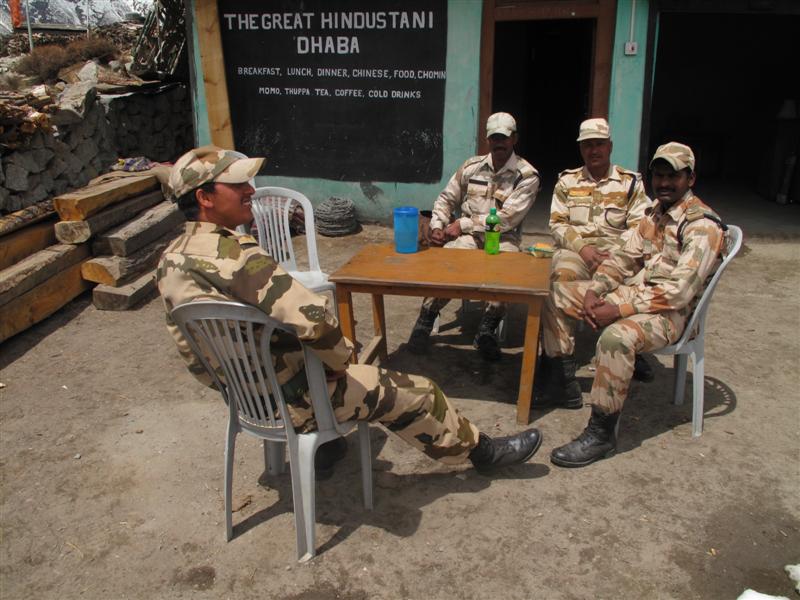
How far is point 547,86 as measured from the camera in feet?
37.8

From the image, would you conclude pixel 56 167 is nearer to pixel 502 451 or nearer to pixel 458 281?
pixel 458 281

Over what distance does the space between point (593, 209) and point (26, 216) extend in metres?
4.17

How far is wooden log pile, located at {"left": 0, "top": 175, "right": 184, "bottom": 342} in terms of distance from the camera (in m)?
4.73

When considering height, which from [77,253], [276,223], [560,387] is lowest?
[560,387]

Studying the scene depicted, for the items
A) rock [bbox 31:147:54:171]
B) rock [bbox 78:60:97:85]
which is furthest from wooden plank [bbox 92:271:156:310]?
rock [bbox 78:60:97:85]

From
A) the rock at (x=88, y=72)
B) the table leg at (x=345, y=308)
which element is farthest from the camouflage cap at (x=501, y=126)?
the rock at (x=88, y=72)

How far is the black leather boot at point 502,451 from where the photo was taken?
2932 mm

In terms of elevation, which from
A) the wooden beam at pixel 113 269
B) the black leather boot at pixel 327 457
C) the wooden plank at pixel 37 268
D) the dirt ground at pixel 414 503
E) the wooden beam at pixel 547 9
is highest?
the wooden beam at pixel 547 9

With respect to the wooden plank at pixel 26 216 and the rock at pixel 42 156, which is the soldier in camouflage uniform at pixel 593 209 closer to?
the wooden plank at pixel 26 216

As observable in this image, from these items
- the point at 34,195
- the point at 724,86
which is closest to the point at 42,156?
the point at 34,195

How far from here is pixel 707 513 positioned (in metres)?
2.77

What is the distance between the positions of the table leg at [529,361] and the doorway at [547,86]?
712cm

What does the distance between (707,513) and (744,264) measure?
3884 millimetres

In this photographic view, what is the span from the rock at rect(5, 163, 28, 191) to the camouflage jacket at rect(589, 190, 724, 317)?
442 centimetres
